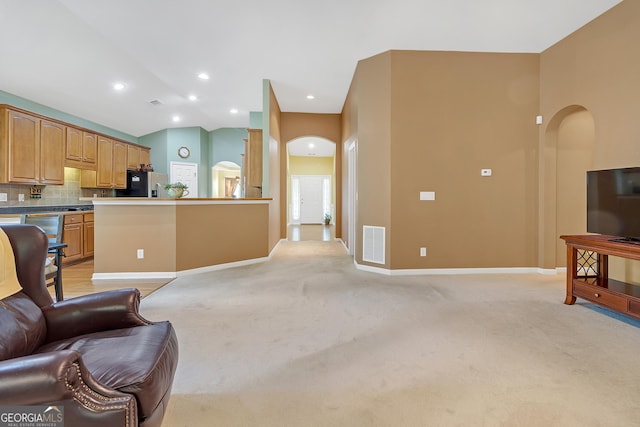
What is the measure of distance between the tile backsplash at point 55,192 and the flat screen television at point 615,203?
7.64 metres

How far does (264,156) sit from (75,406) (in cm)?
456

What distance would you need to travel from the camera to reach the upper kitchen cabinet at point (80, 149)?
5.23 meters

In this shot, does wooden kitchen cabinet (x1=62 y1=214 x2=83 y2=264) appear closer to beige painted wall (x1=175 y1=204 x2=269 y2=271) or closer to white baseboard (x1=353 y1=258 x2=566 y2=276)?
beige painted wall (x1=175 y1=204 x2=269 y2=271)

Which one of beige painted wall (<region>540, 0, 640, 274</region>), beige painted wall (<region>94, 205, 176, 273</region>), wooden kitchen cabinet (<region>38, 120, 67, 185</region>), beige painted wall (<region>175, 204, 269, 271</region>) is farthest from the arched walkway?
wooden kitchen cabinet (<region>38, 120, 67, 185</region>)

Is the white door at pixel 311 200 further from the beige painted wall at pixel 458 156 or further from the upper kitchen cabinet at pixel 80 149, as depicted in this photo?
the beige painted wall at pixel 458 156

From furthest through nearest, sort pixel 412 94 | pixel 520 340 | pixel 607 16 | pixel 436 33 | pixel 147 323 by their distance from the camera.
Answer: pixel 412 94 < pixel 436 33 < pixel 607 16 < pixel 520 340 < pixel 147 323

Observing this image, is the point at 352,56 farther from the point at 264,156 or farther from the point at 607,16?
the point at 607,16

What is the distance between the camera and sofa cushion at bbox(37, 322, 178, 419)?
1.04 m

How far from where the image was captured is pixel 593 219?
9.53 feet

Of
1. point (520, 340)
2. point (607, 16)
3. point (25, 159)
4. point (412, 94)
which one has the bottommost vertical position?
point (520, 340)

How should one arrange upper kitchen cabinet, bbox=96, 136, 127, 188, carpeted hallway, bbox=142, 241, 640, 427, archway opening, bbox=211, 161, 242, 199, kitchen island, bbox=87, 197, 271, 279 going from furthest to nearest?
archway opening, bbox=211, 161, 242, 199 → upper kitchen cabinet, bbox=96, 136, 127, 188 → kitchen island, bbox=87, 197, 271, 279 → carpeted hallway, bbox=142, 241, 640, 427

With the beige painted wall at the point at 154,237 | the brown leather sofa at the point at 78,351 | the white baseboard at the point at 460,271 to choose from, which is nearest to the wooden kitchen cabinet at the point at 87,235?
the beige painted wall at the point at 154,237

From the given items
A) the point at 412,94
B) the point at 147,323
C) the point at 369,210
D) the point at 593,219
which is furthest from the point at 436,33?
the point at 147,323

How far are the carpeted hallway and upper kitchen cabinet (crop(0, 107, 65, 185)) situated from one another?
3.24 m
